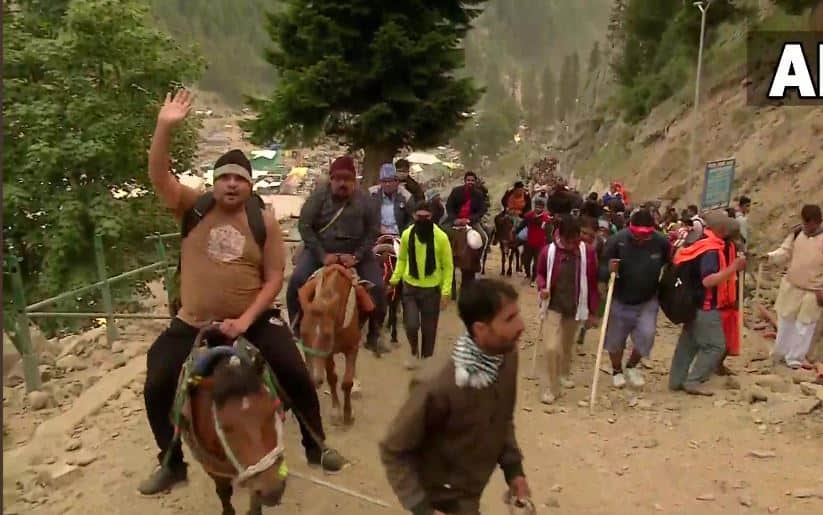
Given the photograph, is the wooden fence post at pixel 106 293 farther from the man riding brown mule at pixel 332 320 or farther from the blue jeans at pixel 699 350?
the blue jeans at pixel 699 350

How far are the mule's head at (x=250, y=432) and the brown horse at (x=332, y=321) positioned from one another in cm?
258

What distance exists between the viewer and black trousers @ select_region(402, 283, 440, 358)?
345 inches

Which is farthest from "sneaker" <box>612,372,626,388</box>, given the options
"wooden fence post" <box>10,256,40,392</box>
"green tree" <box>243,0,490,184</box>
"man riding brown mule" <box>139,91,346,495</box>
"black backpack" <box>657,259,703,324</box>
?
"green tree" <box>243,0,490,184</box>

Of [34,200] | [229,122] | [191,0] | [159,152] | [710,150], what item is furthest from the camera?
[191,0]

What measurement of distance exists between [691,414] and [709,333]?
3.13 ft

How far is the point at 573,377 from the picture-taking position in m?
9.58

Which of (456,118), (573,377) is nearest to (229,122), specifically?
(456,118)

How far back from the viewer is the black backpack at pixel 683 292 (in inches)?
323

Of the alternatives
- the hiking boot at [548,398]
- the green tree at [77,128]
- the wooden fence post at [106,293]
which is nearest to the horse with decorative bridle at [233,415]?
the hiking boot at [548,398]

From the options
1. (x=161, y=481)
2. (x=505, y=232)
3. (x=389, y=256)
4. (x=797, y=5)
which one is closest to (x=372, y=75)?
(x=505, y=232)

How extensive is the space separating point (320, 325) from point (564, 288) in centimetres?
312

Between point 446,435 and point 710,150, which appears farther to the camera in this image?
point 710,150

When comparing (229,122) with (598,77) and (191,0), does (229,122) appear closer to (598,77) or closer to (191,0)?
(191,0)

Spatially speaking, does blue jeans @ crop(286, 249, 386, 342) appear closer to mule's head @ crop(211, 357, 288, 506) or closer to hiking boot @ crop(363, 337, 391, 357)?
hiking boot @ crop(363, 337, 391, 357)
